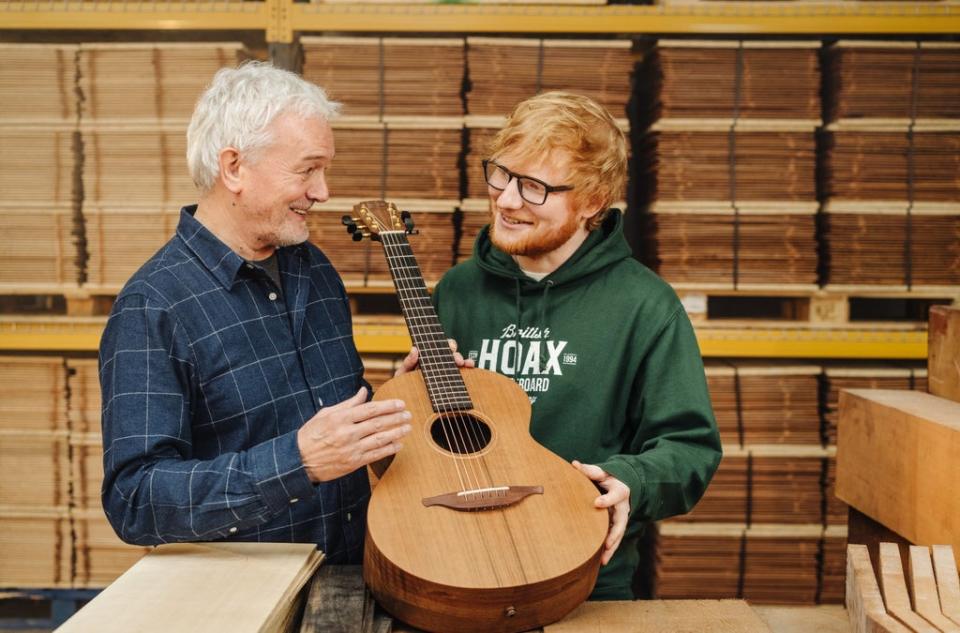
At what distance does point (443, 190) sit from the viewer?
318 centimetres

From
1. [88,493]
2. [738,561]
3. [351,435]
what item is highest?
[351,435]

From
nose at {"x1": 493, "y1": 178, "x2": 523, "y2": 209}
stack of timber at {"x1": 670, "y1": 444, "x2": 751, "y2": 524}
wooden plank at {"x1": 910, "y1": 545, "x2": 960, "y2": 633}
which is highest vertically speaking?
nose at {"x1": 493, "y1": 178, "x2": 523, "y2": 209}

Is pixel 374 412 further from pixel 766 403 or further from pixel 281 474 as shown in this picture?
pixel 766 403

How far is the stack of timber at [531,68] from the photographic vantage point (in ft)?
10.3

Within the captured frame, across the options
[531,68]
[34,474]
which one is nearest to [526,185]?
[531,68]

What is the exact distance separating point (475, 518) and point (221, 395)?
0.60 metres

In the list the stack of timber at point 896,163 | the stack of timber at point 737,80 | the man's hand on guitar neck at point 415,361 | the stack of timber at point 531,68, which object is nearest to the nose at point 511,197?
the man's hand on guitar neck at point 415,361

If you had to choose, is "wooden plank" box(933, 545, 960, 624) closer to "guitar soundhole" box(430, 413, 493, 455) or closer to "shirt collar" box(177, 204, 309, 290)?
"guitar soundhole" box(430, 413, 493, 455)

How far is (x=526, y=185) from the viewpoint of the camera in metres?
1.91

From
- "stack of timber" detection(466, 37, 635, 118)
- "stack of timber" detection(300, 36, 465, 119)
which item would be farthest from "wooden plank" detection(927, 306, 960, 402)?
"stack of timber" detection(300, 36, 465, 119)

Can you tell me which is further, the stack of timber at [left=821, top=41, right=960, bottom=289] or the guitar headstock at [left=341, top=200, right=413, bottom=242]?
the stack of timber at [left=821, top=41, right=960, bottom=289]

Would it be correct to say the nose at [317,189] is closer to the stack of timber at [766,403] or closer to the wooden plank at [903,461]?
the wooden plank at [903,461]

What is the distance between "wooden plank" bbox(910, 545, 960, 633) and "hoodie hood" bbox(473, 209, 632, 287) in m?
0.92

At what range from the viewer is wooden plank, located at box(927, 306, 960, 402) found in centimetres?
182
